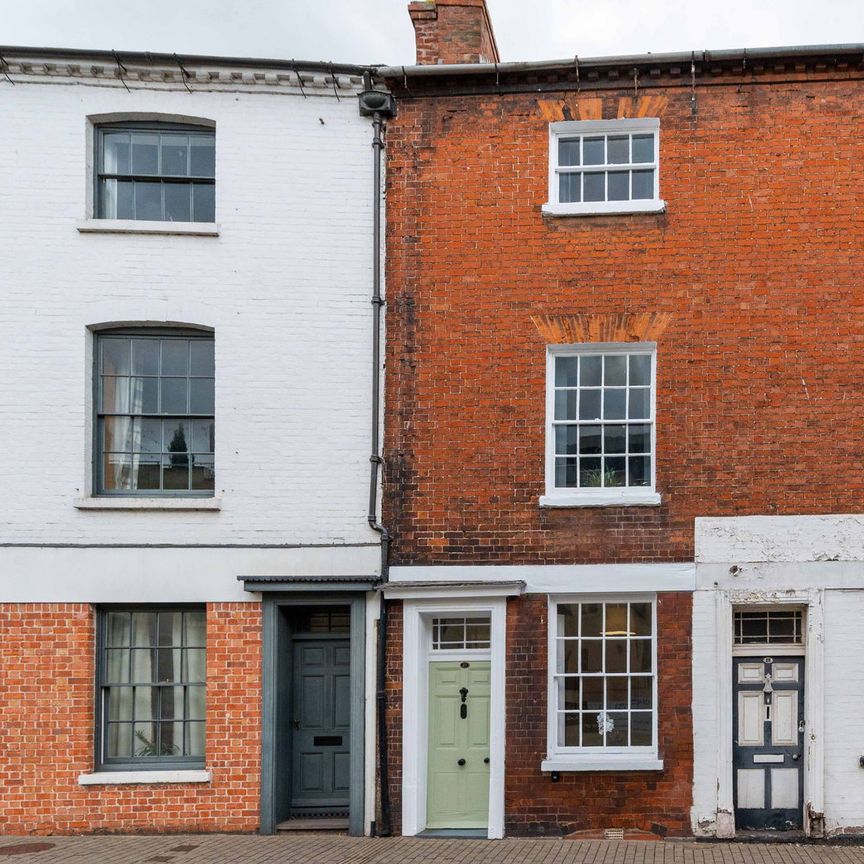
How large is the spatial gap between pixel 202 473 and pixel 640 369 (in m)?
5.53

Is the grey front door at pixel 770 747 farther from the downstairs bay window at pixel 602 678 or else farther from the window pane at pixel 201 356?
the window pane at pixel 201 356

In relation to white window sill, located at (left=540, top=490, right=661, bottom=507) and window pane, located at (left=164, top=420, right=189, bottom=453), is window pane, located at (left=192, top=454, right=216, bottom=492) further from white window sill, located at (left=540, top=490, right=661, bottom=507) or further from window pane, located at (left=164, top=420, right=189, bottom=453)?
white window sill, located at (left=540, top=490, right=661, bottom=507)

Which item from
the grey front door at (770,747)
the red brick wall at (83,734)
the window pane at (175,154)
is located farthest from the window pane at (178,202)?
the grey front door at (770,747)

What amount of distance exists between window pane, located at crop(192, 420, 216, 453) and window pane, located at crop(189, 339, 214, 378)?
626mm

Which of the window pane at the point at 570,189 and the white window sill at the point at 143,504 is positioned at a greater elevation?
the window pane at the point at 570,189

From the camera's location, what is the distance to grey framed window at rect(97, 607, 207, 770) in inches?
505

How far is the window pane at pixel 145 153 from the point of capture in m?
13.4

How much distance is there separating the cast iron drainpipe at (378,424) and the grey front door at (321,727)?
0.60 meters

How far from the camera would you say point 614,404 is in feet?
42.0

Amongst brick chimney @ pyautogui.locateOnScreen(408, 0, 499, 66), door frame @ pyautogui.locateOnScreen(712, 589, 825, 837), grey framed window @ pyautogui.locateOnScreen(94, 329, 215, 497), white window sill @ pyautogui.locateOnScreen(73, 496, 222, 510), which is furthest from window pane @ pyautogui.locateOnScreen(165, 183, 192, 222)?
door frame @ pyautogui.locateOnScreen(712, 589, 825, 837)

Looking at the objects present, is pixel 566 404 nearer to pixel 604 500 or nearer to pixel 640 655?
pixel 604 500

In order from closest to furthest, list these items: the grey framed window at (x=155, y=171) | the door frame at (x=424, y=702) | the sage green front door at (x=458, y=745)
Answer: the door frame at (x=424, y=702), the sage green front door at (x=458, y=745), the grey framed window at (x=155, y=171)

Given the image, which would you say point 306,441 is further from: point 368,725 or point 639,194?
point 639,194

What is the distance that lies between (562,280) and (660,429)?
2158 millimetres
